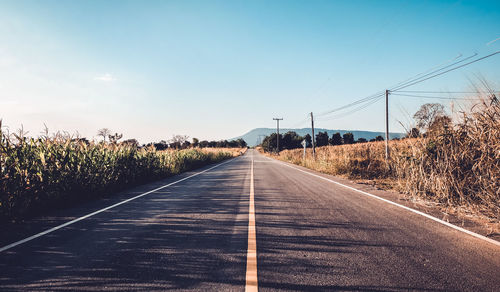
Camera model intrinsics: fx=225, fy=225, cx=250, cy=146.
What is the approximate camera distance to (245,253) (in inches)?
119

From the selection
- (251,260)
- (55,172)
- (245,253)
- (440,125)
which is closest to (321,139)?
(440,125)

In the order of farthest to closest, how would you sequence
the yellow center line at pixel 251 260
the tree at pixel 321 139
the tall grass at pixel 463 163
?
the tree at pixel 321 139 → the tall grass at pixel 463 163 → the yellow center line at pixel 251 260

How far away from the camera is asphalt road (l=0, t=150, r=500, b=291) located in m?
2.38

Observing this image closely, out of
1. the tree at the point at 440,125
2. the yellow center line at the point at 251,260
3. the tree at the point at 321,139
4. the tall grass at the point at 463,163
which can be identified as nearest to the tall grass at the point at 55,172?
the yellow center line at the point at 251,260

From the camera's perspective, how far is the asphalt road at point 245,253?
2.38 meters

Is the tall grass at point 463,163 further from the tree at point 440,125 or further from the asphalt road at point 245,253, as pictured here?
the asphalt road at point 245,253

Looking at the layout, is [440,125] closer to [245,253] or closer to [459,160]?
→ [459,160]

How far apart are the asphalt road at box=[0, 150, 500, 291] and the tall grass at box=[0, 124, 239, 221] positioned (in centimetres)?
94

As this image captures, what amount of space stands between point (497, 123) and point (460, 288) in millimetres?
4297

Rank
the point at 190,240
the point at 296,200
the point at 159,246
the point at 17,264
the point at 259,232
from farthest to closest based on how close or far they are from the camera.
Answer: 1. the point at 296,200
2. the point at 259,232
3. the point at 190,240
4. the point at 159,246
5. the point at 17,264

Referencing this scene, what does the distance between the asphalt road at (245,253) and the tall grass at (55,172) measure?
943 millimetres

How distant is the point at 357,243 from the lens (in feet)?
11.0

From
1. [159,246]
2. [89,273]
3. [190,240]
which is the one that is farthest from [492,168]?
[89,273]

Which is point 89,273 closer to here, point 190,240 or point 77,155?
point 190,240
